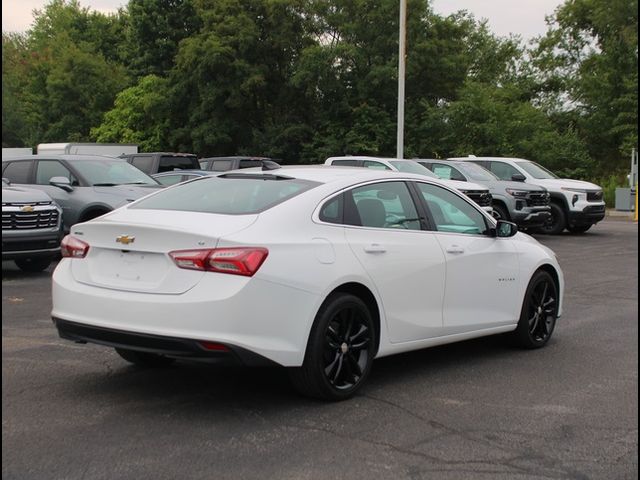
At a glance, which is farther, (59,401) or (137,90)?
(137,90)

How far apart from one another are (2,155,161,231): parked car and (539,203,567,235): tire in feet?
33.3

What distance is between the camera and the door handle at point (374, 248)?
5375mm

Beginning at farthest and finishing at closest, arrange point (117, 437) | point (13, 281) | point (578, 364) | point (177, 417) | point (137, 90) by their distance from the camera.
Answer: point (137, 90) → point (13, 281) → point (578, 364) → point (177, 417) → point (117, 437)

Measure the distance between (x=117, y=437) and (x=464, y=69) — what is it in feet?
125

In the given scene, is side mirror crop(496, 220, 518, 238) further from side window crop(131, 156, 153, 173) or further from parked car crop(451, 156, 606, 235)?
side window crop(131, 156, 153, 173)

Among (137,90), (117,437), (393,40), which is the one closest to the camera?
(117,437)

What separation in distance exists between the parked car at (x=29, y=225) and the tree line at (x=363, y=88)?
25959 mm

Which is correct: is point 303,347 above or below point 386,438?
above

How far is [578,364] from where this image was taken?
632 centimetres

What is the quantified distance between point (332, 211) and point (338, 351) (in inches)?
37.1

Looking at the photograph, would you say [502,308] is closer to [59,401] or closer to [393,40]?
[59,401]

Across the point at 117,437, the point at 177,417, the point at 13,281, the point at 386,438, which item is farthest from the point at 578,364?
the point at 13,281

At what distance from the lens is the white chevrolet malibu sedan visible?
4.61 metres

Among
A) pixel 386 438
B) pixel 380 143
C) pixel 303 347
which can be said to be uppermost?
pixel 380 143
